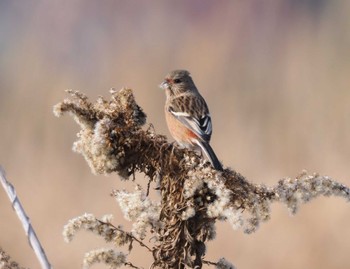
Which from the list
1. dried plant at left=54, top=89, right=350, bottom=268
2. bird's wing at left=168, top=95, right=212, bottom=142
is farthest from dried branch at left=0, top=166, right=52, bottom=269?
bird's wing at left=168, top=95, right=212, bottom=142

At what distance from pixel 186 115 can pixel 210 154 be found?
2.99ft

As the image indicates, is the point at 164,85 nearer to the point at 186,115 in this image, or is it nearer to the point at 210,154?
the point at 186,115

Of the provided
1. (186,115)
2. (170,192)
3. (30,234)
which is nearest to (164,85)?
(186,115)

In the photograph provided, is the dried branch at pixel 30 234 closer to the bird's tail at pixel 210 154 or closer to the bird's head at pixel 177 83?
the bird's tail at pixel 210 154

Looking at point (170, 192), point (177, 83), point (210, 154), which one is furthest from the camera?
point (177, 83)

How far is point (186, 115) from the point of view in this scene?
422 cm

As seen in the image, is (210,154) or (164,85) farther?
(164,85)

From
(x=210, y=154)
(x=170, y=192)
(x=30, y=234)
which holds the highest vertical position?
(x=210, y=154)

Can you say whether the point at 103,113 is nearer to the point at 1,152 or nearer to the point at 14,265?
the point at 14,265

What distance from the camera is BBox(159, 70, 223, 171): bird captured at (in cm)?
388

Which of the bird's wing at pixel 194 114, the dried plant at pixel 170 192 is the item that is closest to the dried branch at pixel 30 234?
the dried plant at pixel 170 192

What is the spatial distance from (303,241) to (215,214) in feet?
19.2

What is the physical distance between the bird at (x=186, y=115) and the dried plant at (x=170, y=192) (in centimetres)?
93

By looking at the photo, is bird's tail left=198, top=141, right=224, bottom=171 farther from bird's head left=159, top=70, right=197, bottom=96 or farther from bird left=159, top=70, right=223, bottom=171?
bird's head left=159, top=70, right=197, bottom=96
